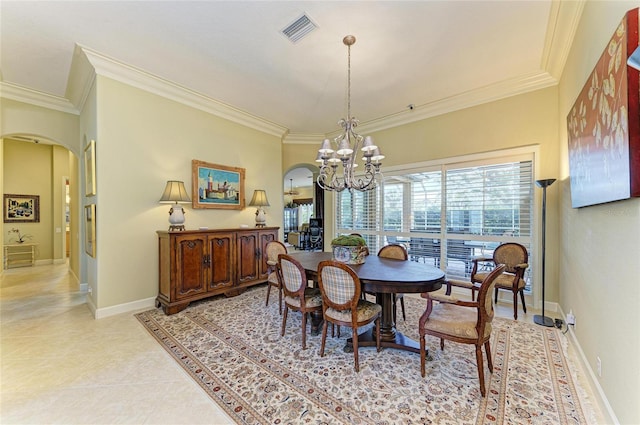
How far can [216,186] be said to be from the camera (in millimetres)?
4527

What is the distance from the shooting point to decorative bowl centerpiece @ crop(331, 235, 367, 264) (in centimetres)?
288

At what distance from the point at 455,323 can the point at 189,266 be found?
3337 mm

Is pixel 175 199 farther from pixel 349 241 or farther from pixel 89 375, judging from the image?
pixel 349 241

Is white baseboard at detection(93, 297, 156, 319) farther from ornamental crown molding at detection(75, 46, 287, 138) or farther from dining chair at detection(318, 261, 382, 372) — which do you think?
ornamental crown molding at detection(75, 46, 287, 138)

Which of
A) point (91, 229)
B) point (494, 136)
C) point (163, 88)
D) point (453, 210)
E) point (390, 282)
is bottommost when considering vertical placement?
point (390, 282)

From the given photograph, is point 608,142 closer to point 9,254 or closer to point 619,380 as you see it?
point 619,380

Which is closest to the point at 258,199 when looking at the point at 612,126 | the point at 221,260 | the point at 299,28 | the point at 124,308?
the point at 221,260

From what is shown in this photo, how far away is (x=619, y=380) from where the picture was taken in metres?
1.54

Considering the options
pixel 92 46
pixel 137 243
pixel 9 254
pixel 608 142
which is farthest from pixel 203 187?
pixel 9 254

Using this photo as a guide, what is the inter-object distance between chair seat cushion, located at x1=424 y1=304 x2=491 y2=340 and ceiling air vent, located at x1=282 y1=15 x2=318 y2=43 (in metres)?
3.03

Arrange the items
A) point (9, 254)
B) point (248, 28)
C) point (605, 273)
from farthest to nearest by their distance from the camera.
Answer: point (9, 254) → point (248, 28) → point (605, 273)

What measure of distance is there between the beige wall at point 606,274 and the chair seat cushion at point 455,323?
0.69 metres

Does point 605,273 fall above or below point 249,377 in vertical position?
above

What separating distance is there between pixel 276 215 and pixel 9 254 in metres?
6.86
